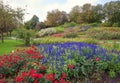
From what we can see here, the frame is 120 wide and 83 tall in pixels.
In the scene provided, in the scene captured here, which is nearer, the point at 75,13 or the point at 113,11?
the point at 113,11

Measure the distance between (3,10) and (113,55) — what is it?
65.5 ft

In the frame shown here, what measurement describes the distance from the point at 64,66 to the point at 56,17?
4994 centimetres

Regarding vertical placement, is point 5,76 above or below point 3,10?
below

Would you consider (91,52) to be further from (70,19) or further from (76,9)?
(70,19)

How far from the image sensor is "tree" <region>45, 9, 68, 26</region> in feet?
180

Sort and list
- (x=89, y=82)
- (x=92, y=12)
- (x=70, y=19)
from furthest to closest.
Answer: (x=70, y=19) → (x=92, y=12) → (x=89, y=82)

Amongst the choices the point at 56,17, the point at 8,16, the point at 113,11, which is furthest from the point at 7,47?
the point at 56,17

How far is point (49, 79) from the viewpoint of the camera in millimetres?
5457

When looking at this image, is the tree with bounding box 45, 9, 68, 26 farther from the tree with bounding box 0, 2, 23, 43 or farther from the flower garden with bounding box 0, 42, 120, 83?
the flower garden with bounding box 0, 42, 120, 83

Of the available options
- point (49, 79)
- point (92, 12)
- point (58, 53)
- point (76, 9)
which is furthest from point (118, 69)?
point (76, 9)

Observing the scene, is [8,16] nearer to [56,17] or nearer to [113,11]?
[113,11]

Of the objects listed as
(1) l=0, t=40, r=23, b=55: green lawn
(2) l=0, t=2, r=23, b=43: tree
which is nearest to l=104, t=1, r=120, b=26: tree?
(2) l=0, t=2, r=23, b=43: tree

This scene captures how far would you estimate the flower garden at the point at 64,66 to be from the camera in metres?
5.89

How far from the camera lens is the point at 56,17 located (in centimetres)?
5566
